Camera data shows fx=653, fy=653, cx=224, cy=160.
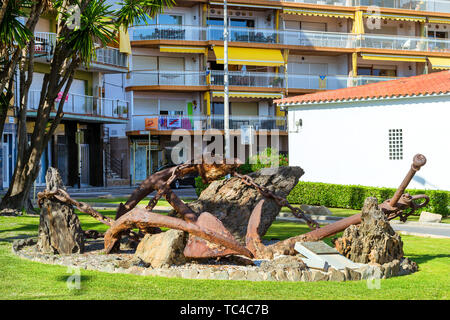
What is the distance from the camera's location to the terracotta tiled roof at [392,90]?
2392 cm

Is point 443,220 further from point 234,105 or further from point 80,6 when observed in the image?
point 234,105

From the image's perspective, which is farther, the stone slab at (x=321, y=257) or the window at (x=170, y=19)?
the window at (x=170, y=19)

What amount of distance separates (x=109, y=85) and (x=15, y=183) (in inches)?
1073

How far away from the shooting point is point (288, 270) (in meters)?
8.57

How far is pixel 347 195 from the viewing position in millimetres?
25000

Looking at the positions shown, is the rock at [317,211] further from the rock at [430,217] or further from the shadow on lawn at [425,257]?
the shadow on lawn at [425,257]

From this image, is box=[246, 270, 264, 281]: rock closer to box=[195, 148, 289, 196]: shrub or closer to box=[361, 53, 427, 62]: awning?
box=[195, 148, 289, 196]: shrub

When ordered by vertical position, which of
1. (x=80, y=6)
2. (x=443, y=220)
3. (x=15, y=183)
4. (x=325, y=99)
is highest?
(x=80, y=6)

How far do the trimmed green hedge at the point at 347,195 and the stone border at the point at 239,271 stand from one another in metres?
12.9

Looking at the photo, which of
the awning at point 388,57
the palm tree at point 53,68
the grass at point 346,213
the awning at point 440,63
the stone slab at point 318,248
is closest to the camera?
the stone slab at point 318,248

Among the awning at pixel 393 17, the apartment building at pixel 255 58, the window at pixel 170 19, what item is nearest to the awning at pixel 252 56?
the apartment building at pixel 255 58

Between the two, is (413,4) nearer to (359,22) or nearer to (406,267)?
(359,22)

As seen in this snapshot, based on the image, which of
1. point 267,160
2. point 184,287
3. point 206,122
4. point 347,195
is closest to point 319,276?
point 184,287

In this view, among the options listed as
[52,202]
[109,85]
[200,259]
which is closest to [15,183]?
[52,202]
